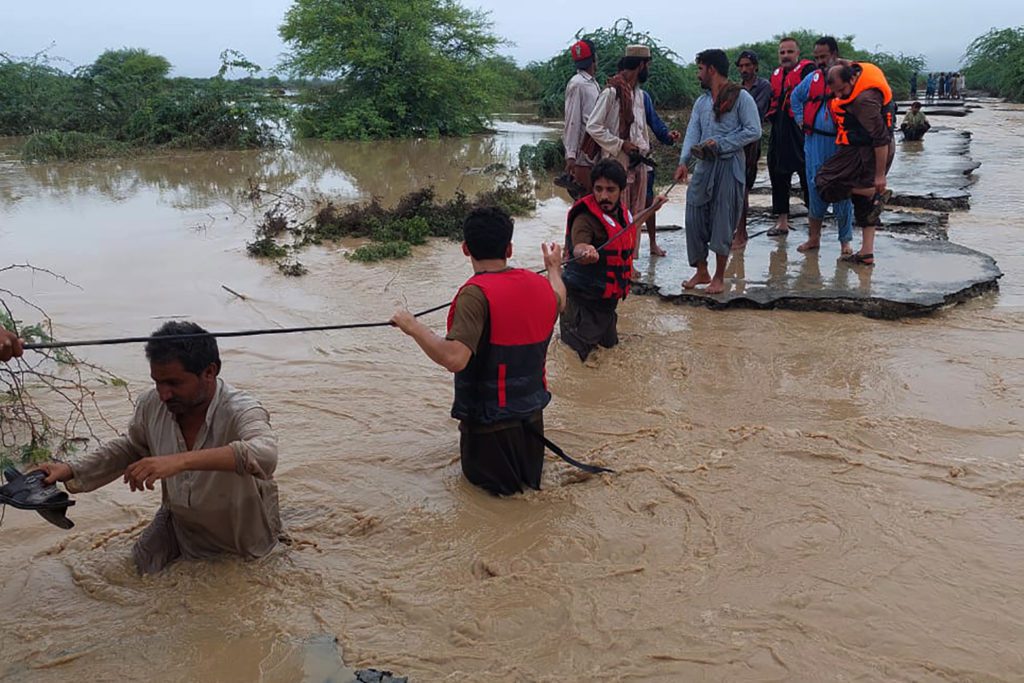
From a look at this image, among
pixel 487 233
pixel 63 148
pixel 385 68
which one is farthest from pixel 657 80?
pixel 487 233

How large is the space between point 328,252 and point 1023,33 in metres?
39.7

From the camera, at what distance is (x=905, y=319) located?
6.10 meters

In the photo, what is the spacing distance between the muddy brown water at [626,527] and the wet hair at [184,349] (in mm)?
877

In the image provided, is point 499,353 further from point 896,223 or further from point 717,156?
point 896,223

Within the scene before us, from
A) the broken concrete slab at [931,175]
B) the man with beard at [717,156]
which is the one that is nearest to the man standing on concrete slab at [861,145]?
the man with beard at [717,156]

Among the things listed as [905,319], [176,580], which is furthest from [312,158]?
[176,580]

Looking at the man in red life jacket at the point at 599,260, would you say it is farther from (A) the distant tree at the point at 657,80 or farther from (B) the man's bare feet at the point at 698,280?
(A) the distant tree at the point at 657,80

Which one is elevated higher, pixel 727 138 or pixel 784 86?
pixel 784 86

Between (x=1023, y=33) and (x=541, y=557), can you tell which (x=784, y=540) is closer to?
(x=541, y=557)

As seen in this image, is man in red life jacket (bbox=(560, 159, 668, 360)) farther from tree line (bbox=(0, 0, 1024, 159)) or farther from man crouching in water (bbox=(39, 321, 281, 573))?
tree line (bbox=(0, 0, 1024, 159))

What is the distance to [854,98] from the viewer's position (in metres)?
6.75

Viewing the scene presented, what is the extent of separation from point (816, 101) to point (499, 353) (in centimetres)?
513

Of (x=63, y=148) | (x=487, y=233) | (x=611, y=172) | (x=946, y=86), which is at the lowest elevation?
(x=487, y=233)

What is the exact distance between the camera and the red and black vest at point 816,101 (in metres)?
7.28
